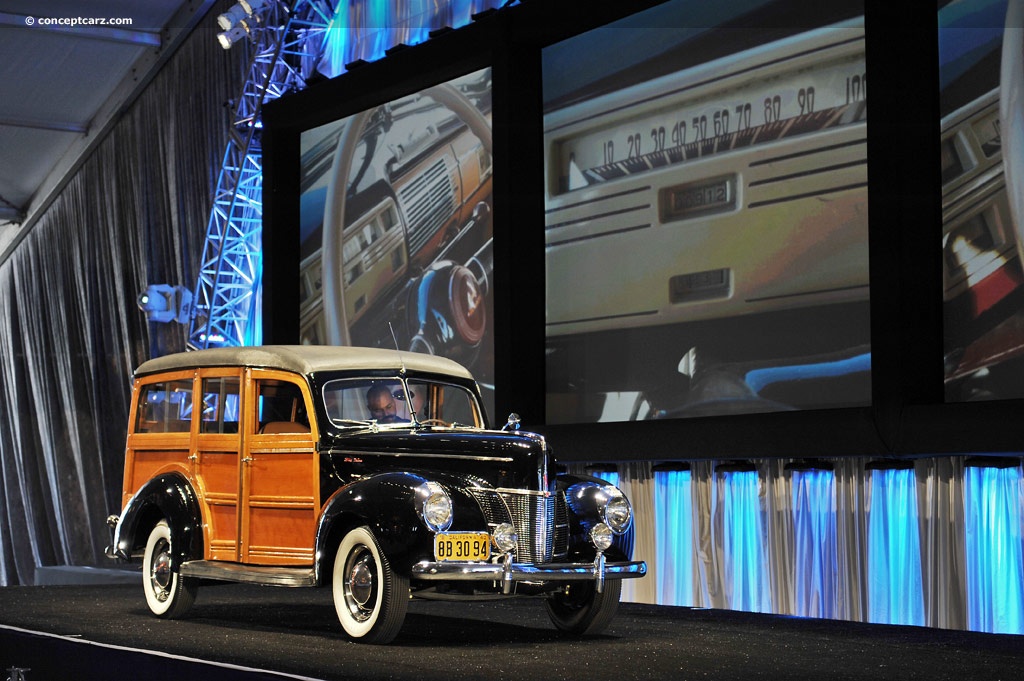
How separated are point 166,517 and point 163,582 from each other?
1.29 ft

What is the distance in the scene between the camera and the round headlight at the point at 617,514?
6703 mm

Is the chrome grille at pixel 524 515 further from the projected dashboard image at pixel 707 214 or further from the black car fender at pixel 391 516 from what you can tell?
the projected dashboard image at pixel 707 214

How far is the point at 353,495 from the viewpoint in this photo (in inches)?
249

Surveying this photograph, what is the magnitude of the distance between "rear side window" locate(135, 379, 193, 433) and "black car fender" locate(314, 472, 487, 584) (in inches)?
63.9

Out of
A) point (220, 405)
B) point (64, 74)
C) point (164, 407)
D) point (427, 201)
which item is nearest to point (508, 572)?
point (220, 405)

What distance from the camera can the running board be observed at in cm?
657

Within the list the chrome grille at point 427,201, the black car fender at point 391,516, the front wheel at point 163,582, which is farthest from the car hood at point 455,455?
the chrome grille at point 427,201

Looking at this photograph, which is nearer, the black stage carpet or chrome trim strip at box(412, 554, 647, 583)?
the black stage carpet

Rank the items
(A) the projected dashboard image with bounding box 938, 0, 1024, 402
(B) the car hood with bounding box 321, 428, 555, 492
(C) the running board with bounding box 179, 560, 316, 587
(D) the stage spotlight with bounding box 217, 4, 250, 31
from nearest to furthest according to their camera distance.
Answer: (B) the car hood with bounding box 321, 428, 555, 492, (C) the running board with bounding box 179, 560, 316, 587, (A) the projected dashboard image with bounding box 938, 0, 1024, 402, (D) the stage spotlight with bounding box 217, 4, 250, 31

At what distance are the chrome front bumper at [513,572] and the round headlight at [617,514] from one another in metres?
0.31

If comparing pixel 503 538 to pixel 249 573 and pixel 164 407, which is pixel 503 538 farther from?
pixel 164 407

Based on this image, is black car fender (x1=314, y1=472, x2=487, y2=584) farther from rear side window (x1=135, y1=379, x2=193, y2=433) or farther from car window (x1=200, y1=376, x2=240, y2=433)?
rear side window (x1=135, y1=379, x2=193, y2=433)

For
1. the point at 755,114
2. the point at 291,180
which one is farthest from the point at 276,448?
the point at 291,180

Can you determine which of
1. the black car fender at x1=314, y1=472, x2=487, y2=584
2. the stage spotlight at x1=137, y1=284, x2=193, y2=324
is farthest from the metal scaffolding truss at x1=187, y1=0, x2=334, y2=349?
the black car fender at x1=314, y1=472, x2=487, y2=584
